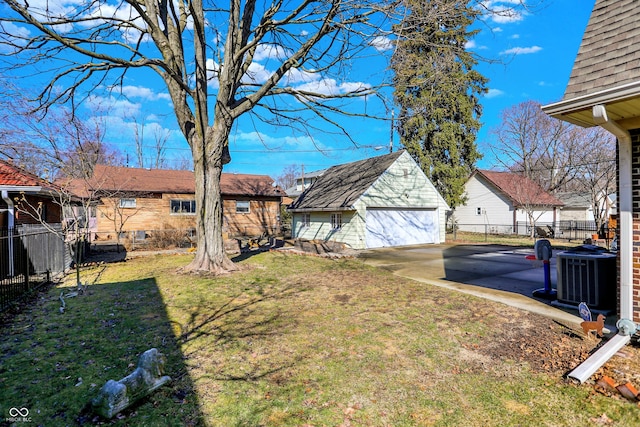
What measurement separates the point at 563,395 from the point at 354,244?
41.1 ft

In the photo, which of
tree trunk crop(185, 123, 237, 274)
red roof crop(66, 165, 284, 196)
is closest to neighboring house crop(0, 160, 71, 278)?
tree trunk crop(185, 123, 237, 274)

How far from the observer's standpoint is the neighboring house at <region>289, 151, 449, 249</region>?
15.7 m

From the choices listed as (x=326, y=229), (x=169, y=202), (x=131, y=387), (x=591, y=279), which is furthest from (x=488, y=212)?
(x=131, y=387)

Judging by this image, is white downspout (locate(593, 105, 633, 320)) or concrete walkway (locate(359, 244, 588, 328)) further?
concrete walkway (locate(359, 244, 588, 328))

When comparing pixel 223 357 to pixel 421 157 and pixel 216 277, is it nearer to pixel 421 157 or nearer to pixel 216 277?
pixel 216 277

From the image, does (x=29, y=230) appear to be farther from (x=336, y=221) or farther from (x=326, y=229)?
(x=326, y=229)

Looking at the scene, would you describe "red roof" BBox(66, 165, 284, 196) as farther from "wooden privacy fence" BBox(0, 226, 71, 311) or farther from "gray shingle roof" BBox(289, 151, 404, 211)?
"wooden privacy fence" BBox(0, 226, 71, 311)

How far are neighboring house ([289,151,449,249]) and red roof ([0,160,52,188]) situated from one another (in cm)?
1134

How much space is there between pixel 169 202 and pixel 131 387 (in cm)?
2117

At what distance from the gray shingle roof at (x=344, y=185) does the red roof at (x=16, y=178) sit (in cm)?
1133

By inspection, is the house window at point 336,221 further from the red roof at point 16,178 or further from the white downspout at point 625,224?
the white downspout at point 625,224

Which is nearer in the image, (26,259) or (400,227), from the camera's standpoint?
(26,259)

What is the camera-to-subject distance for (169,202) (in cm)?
2212

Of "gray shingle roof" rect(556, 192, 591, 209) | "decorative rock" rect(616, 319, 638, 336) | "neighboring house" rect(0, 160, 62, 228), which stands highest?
"gray shingle roof" rect(556, 192, 591, 209)
